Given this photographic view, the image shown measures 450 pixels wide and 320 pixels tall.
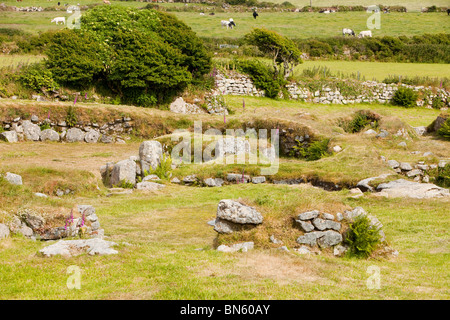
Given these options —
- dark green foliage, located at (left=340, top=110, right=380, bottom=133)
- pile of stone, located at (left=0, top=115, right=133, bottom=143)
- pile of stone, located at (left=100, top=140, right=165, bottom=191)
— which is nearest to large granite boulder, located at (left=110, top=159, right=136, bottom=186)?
pile of stone, located at (left=100, top=140, right=165, bottom=191)

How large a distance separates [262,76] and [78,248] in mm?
33631

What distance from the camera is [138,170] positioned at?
74.3 ft

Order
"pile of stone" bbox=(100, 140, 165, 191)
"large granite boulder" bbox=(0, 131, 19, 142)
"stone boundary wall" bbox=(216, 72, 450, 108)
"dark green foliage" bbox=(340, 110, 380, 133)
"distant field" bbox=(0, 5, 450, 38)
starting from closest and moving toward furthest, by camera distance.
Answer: "pile of stone" bbox=(100, 140, 165, 191)
"large granite boulder" bbox=(0, 131, 19, 142)
"dark green foliage" bbox=(340, 110, 380, 133)
"stone boundary wall" bbox=(216, 72, 450, 108)
"distant field" bbox=(0, 5, 450, 38)

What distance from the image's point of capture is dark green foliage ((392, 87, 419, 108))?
43312 millimetres

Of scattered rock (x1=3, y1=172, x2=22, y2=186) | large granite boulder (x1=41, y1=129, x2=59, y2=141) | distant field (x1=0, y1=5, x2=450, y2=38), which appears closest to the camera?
scattered rock (x1=3, y1=172, x2=22, y2=186)

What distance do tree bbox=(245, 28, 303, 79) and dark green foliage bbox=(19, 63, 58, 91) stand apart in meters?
16.7

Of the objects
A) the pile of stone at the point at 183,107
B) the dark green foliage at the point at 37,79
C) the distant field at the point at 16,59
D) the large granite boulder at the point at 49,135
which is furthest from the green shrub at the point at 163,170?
the distant field at the point at 16,59

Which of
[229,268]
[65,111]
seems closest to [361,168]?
[229,268]

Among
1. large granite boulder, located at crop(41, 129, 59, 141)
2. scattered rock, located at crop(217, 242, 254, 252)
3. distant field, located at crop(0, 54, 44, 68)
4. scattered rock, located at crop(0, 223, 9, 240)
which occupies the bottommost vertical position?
large granite boulder, located at crop(41, 129, 59, 141)

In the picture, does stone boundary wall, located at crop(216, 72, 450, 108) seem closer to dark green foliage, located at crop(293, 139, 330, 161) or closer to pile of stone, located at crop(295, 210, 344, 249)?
dark green foliage, located at crop(293, 139, 330, 161)

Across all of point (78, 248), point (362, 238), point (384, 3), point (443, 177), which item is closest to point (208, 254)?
point (78, 248)

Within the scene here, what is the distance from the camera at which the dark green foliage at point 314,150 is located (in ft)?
86.2

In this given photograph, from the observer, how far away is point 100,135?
29703mm

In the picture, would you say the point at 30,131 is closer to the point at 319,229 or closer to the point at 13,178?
the point at 13,178
